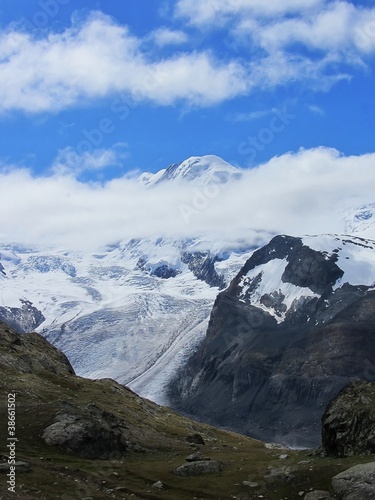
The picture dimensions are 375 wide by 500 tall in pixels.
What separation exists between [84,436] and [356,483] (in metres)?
24.5

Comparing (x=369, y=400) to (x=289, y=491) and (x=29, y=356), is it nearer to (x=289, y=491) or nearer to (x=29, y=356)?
(x=289, y=491)

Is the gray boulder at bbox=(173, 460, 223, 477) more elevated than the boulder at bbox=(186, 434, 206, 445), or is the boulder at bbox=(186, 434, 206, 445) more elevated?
the boulder at bbox=(186, 434, 206, 445)

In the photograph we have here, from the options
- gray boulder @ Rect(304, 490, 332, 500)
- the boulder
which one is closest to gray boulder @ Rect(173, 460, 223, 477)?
gray boulder @ Rect(304, 490, 332, 500)

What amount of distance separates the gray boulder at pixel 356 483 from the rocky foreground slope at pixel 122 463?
33cm

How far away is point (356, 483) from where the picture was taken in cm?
4372

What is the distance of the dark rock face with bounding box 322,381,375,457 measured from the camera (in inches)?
2064

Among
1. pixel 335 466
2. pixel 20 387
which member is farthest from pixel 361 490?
pixel 20 387

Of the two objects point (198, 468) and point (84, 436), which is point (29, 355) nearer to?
point (84, 436)

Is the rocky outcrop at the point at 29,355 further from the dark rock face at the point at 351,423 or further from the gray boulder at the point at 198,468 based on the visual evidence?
the dark rock face at the point at 351,423

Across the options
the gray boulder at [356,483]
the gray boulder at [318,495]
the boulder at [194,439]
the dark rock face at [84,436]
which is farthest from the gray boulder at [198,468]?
the boulder at [194,439]

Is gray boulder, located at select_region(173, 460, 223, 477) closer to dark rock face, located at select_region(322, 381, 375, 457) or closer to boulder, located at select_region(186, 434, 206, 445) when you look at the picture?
dark rock face, located at select_region(322, 381, 375, 457)

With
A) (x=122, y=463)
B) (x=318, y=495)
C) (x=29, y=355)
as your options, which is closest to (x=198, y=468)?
(x=122, y=463)

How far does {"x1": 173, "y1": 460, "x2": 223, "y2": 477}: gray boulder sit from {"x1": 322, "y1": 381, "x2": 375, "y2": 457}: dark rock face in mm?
9934

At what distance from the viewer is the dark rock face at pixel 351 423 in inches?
2064
